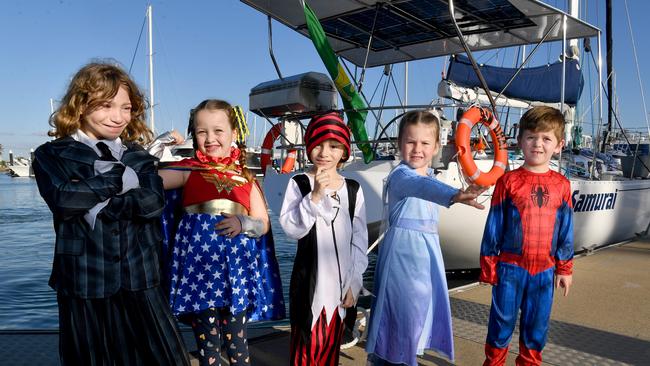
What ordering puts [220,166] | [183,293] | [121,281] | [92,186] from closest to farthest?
[92,186]
[121,281]
[183,293]
[220,166]

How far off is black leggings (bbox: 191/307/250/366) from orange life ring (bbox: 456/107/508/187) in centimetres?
180

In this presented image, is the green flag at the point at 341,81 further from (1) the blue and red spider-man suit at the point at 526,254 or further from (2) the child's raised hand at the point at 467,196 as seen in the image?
(2) the child's raised hand at the point at 467,196

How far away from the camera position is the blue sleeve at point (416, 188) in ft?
5.95

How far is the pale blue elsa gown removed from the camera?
2.13 metres

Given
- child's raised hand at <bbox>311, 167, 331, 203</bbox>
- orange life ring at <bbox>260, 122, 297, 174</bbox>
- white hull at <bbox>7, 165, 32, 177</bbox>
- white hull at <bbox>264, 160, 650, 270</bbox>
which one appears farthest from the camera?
white hull at <bbox>7, 165, 32, 177</bbox>

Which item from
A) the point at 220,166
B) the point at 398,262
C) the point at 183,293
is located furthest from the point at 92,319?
the point at 398,262

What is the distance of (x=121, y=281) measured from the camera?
5.39 ft

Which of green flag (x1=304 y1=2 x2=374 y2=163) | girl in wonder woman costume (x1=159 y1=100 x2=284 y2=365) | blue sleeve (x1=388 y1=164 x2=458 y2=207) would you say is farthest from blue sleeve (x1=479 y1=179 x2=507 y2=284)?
green flag (x1=304 y1=2 x2=374 y2=163)

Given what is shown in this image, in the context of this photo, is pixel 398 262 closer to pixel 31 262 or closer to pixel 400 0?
pixel 400 0

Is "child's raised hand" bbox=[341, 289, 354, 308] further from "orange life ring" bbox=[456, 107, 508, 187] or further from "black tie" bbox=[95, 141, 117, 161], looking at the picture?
"orange life ring" bbox=[456, 107, 508, 187]

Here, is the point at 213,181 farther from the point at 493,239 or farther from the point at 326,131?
the point at 493,239

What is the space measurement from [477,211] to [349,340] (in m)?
2.68

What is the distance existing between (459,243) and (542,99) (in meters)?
3.95

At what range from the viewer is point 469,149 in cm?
369
